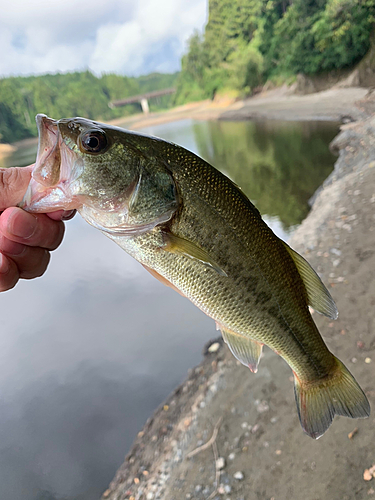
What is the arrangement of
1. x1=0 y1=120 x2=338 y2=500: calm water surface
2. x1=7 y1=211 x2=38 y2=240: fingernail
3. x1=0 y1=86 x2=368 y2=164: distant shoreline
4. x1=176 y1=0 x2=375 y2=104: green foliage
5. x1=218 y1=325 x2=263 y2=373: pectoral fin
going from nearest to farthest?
1. x1=7 y1=211 x2=38 y2=240: fingernail
2. x1=218 y1=325 x2=263 y2=373: pectoral fin
3. x1=0 y1=120 x2=338 y2=500: calm water surface
4. x1=0 y1=86 x2=368 y2=164: distant shoreline
5. x1=176 y1=0 x2=375 y2=104: green foliage

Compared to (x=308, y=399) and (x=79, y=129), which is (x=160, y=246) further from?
(x=308, y=399)

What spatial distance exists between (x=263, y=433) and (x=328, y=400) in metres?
1.90

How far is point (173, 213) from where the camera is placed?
1.43 m

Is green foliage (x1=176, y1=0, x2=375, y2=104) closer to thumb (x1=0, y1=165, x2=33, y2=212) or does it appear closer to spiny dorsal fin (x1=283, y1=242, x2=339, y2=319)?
spiny dorsal fin (x1=283, y1=242, x2=339, y2=319)

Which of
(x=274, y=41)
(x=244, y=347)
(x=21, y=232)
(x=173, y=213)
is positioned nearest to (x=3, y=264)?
(x=21, y=232)

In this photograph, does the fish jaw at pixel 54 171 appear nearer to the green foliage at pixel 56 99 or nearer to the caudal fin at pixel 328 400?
the caudal fin at pixel 328 400

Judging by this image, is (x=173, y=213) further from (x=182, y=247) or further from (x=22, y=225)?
(x=22, y=225)

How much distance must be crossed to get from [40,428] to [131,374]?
1672 mm

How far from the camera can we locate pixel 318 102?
25.6 m

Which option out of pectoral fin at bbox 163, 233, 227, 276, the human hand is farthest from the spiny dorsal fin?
the human hand

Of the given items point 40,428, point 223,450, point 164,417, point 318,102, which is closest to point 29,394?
point 40,428

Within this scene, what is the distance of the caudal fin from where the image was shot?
1628 millimetres

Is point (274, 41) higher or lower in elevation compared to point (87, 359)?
higher

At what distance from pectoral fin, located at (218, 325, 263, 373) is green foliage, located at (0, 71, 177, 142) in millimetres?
49410
